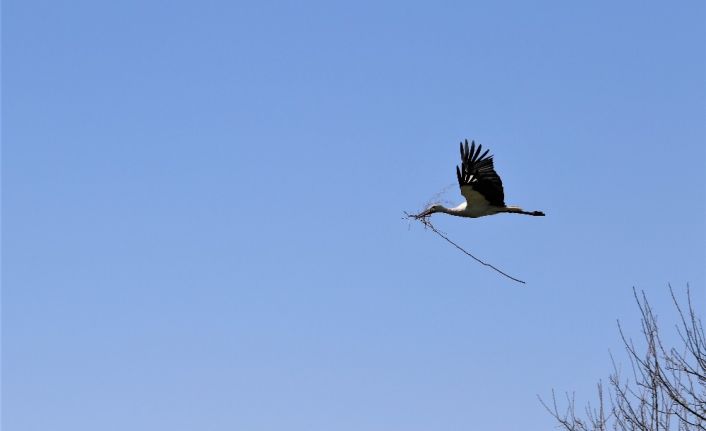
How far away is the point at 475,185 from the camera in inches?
728

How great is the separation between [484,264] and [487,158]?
3.41m

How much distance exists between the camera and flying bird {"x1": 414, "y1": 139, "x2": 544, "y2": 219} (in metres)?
18.5

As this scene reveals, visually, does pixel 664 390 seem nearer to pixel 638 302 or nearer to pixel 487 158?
pixel 638 302

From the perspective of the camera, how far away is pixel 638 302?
15711 millimetres

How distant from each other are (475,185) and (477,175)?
0.49 feet

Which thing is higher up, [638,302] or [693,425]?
[638,302]

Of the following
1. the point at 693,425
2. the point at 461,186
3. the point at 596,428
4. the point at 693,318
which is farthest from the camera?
the point at 461,186

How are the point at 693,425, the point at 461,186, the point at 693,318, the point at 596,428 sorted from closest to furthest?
the point at 693,425, the point at 693,318, the point at 596,428, the point at 461,186

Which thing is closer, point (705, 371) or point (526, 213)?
point (705, 371)

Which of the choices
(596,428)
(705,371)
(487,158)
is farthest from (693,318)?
(487,158)

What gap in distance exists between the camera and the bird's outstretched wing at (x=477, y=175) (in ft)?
60.6

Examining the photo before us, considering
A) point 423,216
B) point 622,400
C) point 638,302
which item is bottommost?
point 622,400

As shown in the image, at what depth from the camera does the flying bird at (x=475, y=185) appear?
1850cm

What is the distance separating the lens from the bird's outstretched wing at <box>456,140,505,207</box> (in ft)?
60.6
